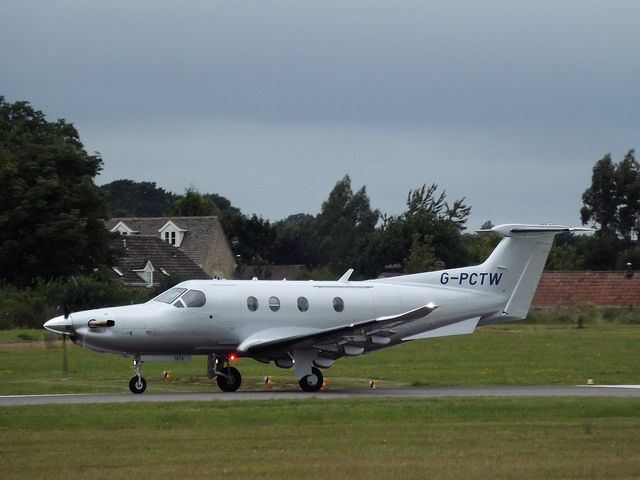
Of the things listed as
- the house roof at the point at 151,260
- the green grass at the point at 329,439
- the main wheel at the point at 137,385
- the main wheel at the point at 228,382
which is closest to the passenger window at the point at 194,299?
the main wheel at the point at 137,385

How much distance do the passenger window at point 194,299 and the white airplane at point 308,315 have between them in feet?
0.06

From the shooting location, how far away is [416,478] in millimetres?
15430

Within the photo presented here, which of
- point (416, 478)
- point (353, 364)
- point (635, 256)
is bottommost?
point (416, 478)

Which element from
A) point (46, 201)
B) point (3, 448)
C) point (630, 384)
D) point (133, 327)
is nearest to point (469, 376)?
point (630, 384)

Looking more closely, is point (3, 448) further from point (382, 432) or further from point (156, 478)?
point (382, 432)

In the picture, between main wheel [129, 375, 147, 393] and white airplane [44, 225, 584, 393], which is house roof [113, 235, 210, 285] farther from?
main wheel [129, 375, 147, 393]

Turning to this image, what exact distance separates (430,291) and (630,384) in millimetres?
5019

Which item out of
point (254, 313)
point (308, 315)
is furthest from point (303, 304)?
point (254, 313)

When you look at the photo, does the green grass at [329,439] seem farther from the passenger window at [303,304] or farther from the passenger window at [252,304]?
the passenger window at [303,304]

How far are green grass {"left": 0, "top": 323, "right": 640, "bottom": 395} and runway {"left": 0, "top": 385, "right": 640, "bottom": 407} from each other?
1855 millimetres

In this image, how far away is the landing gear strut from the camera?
28000 mm

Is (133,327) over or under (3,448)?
over

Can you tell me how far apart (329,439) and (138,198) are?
5330 inches

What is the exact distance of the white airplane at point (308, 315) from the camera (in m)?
26.5
